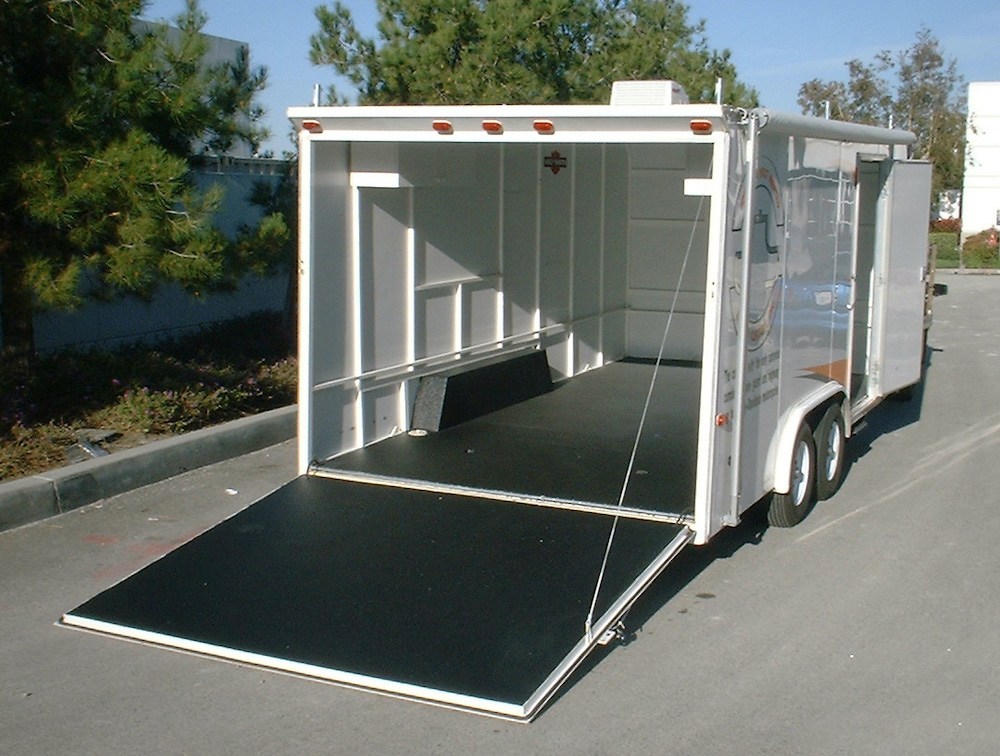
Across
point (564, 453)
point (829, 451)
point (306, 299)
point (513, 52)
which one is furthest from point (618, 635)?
point (513, 52)

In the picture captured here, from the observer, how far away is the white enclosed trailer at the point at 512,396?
5.51 meters

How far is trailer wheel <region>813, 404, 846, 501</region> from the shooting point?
815 cm

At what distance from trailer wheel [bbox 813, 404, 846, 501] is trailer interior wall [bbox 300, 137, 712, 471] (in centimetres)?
181

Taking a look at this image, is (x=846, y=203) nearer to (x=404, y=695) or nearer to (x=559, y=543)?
(x=559, y=543)

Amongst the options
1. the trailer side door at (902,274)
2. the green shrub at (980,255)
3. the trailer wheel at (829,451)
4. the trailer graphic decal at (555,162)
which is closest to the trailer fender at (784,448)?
the trailer wheel at (829,451)

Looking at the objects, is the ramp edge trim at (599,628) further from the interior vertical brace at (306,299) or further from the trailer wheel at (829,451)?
the interior vertical brace at (306,299)

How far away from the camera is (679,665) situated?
559cm

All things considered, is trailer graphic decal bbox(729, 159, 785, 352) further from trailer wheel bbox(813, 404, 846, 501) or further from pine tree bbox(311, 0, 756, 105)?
pine tree bbox(311, 0, 756, 105)

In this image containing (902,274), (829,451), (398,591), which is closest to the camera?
(398,591)

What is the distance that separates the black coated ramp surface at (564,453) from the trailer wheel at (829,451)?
85 centimetres

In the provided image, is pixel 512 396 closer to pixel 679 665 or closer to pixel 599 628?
pixel 679 665

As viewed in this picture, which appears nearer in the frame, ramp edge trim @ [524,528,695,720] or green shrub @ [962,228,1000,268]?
ramp edge trim @ [524,528,695,720]

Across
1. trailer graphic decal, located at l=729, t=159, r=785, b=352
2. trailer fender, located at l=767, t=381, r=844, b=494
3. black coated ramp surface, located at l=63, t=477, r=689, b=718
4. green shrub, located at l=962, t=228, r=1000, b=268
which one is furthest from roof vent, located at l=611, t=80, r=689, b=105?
green shrub, located at l=962, t=228, r=1000, b=268

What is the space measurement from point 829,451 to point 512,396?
8.69 feet
